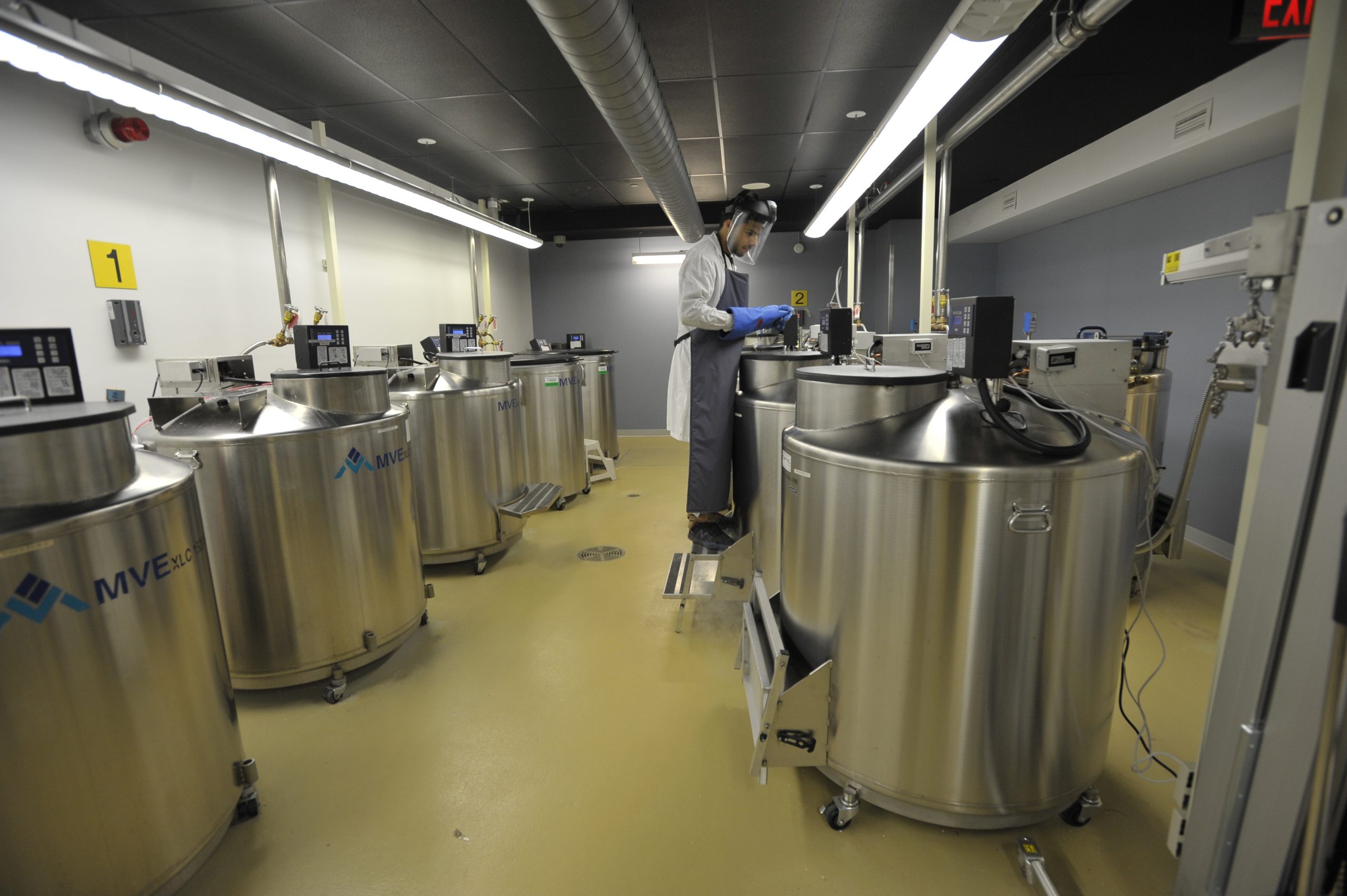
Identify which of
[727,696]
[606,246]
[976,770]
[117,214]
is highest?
[606,246]

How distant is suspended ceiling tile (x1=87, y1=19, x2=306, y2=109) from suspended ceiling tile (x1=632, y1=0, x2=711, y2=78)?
2.17m

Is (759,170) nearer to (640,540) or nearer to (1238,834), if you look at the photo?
(640,540)

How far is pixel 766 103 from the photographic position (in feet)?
12.1

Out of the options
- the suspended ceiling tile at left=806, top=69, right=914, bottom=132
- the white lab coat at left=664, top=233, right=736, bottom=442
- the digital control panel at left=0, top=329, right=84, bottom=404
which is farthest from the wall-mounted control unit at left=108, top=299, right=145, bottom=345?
the suspended ceiling tile at left=806, top=69, right=914, bottom=132

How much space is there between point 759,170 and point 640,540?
3.57 meters

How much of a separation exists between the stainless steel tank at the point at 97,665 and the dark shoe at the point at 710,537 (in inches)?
72.1

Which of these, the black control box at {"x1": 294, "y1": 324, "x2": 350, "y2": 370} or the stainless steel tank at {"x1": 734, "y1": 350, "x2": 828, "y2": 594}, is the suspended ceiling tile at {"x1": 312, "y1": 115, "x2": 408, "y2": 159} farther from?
the stainless steel tank at {"x1": 734, "y1": 350, "x2": 828, "y2": 594}

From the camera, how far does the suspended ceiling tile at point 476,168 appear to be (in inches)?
184

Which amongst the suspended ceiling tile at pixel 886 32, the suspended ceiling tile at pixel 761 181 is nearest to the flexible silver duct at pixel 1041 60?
the suspended ceiling tile at pixel 886 32

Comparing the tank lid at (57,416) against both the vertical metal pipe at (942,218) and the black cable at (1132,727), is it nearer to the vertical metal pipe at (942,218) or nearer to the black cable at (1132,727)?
the black cable at (1132,727)

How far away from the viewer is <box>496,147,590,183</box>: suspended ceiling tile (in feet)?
15.1

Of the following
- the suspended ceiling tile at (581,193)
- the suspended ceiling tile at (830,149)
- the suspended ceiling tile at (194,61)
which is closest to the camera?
the suspended ceiling tile at (194,61)

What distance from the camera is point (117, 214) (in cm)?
285

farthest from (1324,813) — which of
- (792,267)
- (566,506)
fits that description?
(792,267)
